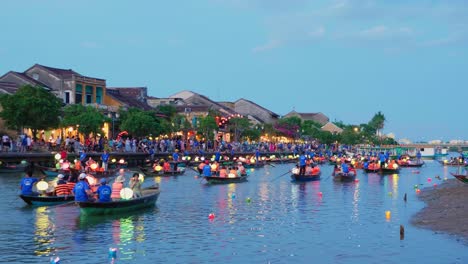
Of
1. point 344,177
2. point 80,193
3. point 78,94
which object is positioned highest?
point 78,94

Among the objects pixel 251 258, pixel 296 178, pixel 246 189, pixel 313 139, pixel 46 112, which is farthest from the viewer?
pixel 313 139

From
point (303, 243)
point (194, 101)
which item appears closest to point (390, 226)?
point (303, 243)

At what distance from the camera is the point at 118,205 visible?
99.5 ft

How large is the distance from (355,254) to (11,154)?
143 feet

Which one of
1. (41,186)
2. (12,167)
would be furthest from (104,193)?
(12,167)

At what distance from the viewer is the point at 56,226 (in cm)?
2775

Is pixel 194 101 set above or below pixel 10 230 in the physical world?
above

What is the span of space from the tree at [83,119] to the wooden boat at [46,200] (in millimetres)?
46265

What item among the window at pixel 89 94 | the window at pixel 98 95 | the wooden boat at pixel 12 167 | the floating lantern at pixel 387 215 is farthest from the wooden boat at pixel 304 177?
the window at pixel 98 95

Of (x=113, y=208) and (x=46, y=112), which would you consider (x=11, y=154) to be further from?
(x=113, y=208)

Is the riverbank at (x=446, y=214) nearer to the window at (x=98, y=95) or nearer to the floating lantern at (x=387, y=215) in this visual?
the floating lantern at (x=387, y=215)

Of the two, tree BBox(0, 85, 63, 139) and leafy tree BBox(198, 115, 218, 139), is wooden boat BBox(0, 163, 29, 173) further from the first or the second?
leafy tree BBox(198, 115, 218, 139)

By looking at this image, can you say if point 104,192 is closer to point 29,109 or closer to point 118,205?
point 118,205

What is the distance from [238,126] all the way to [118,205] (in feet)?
346
